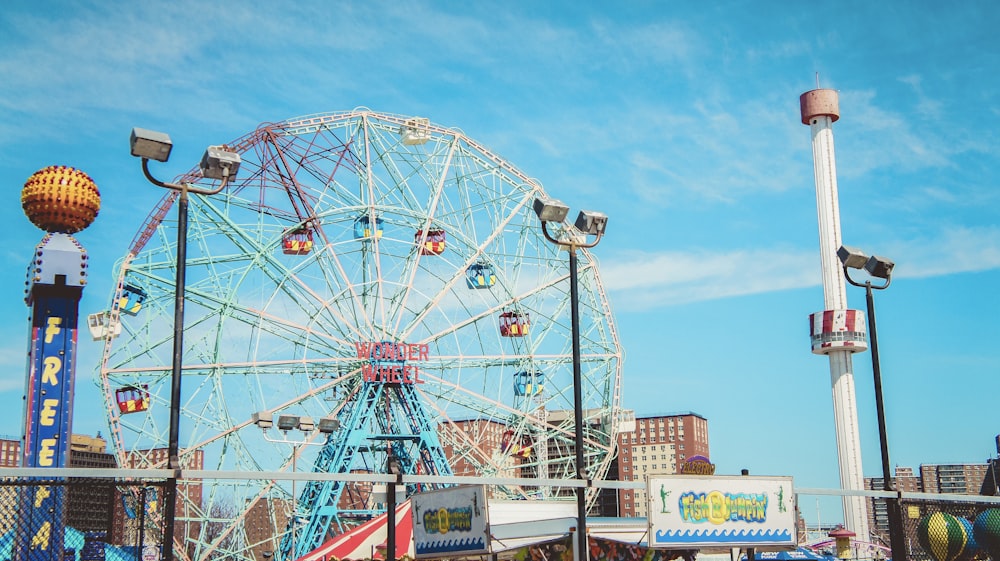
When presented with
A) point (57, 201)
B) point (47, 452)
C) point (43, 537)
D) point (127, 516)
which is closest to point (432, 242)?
point (127, 516)

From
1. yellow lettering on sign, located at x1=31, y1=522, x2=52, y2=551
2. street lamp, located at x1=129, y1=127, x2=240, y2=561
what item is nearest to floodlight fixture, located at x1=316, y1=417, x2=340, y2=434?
yellow lettering on sign, located at x1=31, y1=522, x2=52, y2=551

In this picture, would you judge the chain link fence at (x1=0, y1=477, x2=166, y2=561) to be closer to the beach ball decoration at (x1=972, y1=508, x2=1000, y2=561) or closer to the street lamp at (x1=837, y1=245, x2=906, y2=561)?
the street lamp at (x1=837, y1=245, x2=906, y2=561)

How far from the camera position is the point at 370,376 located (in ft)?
169

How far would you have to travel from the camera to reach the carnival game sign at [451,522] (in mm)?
19172

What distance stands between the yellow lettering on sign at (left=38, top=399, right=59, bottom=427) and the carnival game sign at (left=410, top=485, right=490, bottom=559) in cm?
1816

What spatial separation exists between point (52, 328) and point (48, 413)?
2655 millimetres

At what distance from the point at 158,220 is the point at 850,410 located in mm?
75794

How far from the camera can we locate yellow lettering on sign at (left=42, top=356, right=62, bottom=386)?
35031 mm

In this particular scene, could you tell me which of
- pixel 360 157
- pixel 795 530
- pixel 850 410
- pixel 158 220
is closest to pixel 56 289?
pixel 158 220

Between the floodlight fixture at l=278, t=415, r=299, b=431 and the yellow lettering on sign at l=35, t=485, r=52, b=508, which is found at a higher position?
the floodlight fixture at l=278, t=415, r=299, b=431

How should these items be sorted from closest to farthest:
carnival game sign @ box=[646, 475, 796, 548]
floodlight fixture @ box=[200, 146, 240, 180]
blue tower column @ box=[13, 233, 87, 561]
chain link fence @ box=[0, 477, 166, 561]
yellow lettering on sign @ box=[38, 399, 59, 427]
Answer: chain link fence @ box=[0, 477, 166, 561] → floodlight fixture @ box=[200, 146, 240, 180] → carnival game sign @ box=[646, 475, 796, 548] → blue tower column @ box=[13, 233, 87, 561] → yellow lettering on sign @ box=[38, 399, 59, 427]

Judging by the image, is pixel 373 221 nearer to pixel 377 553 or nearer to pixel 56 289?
pixel 56 289

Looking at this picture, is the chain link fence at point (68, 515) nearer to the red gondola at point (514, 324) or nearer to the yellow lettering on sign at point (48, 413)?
the yellow lettering on sign at point (48, 413)

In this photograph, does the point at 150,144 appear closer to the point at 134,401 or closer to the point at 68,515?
the point at 68,515
